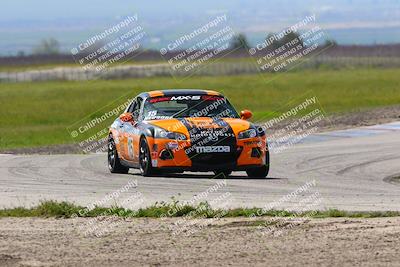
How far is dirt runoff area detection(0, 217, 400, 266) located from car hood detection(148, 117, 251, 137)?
542cm

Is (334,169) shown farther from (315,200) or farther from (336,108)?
(336,108)

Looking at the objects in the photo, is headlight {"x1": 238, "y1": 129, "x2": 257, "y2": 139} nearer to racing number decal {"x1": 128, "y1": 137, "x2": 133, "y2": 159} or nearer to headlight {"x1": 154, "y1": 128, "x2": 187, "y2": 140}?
headlight {"x1": 154, "y1": 128, "x2": 187, "y2": 140}

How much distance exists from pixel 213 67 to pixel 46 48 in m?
28.7

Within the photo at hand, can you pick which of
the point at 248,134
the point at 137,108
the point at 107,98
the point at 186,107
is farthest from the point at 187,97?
the point at 107,98

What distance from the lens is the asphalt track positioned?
14.3 m

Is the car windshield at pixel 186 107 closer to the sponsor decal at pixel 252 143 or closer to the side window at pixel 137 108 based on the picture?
the side window at pixel 137 108

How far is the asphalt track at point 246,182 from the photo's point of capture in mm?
14332

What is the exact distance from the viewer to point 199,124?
57.9 ft

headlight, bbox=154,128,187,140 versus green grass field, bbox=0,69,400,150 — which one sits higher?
headlight, bbox=154,128,187,140

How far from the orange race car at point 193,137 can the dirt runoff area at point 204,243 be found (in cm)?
535

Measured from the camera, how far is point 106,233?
1131 cm

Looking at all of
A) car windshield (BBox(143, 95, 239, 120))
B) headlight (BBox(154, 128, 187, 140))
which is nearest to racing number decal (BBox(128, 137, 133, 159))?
car windshield (BBox(143, 95, 239, 120))

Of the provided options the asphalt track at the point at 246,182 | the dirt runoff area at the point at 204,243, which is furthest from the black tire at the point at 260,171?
the dirt runoff area at the point at 204,243

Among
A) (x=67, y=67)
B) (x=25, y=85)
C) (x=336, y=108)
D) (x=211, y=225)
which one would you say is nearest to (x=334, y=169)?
(x=211, y=225)
